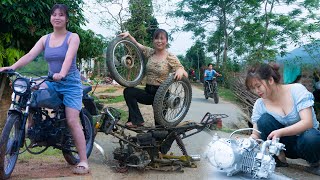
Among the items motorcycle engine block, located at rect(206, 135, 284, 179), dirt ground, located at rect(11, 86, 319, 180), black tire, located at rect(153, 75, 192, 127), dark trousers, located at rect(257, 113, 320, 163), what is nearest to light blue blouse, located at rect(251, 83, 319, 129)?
dark trousers, located at rect(257, 113, 320, 163)

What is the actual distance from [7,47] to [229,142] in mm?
5159

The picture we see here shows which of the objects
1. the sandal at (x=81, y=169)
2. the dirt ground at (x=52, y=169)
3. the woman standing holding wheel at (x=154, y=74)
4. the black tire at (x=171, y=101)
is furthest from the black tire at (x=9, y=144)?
the black tire at (x=171, y=101)

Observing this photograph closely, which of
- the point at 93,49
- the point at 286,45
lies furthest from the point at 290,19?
the point at 93,49

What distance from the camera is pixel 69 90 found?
3.66 meters

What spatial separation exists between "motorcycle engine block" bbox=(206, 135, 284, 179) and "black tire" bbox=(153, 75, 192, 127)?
2.23 meters

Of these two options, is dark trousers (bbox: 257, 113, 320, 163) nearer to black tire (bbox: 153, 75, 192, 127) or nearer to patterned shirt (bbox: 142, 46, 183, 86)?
black tire (bbox: 153, 75, 192, 127)

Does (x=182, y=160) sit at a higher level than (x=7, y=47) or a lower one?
lower

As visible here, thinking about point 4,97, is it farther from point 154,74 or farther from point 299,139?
point 299,139

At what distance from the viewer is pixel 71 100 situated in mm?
3641

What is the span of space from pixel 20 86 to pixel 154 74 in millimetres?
1609

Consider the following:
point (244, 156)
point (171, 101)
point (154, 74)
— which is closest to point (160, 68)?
point (154, 74)

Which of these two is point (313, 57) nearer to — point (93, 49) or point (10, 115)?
point (93, 49)

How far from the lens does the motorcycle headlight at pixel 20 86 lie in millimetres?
3344

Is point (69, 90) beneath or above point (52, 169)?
above
